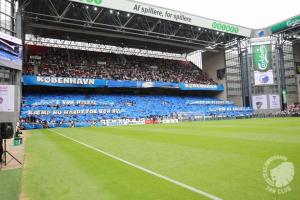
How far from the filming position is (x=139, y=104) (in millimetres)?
45688

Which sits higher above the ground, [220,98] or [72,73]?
[72,73]

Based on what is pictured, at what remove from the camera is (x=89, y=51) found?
51.1 m

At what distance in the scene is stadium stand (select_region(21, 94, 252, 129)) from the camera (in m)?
35.4

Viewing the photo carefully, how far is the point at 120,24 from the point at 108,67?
12.4 metres

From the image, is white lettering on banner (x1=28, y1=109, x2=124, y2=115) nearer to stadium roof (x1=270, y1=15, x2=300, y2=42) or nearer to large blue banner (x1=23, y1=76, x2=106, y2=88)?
large blue banner (x1=23, y1=76, x2=106, y2=88)

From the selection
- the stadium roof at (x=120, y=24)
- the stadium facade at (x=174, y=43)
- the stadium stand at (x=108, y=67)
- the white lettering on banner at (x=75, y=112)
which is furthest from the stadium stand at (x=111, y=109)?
the stadium roof at (x=120, y=24)

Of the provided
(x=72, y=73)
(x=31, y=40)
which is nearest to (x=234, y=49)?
(x=72, y=73)

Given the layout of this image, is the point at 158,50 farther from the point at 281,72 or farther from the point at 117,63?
the point at 281,72

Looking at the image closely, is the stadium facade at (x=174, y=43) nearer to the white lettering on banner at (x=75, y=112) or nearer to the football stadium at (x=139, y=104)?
the football stadium at (x=139, y=104)

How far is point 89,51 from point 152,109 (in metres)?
18.1

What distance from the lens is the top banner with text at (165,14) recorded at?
3453cm

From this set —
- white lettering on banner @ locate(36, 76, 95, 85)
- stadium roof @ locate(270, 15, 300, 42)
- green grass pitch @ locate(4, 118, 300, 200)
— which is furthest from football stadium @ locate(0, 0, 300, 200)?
stadium roof @ locate(270, 15, 300, 42)

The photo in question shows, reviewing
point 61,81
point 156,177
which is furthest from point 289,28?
point 156,177

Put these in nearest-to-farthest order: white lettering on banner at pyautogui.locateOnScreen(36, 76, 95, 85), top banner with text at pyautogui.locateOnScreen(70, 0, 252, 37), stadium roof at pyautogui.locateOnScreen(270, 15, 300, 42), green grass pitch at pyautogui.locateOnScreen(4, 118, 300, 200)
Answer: green grass pitch at pyautogui.locateOnScreen(4, 118, 300, 200) → top banner with text at pyautogui.locateOnScreen(70, 0, 252, 37) → white lettering on banner at pyautogui.locateOnScreen(36, 76, 95, 85) → stadium roof at pyautogui.locateOnScreen(270, 15, 300, 42)
